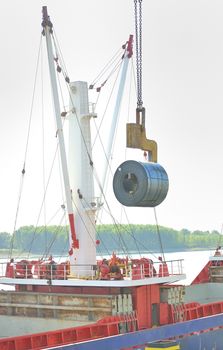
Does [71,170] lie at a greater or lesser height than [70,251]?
greater

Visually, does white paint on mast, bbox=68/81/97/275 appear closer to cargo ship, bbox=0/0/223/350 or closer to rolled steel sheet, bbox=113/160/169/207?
cargo ship, bbox=0/0/223/350

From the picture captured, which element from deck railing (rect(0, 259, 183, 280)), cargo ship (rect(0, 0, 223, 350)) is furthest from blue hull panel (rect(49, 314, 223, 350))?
deck railing (rect(0, 259, 183, 280))

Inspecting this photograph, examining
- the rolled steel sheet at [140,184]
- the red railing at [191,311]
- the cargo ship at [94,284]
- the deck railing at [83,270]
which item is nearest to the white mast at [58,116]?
the cargo ship at [94,284]

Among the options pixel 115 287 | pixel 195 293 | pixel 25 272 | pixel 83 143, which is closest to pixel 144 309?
pixel 115 287

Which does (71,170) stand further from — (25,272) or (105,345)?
(105,345)

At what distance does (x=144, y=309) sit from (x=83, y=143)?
19.1 feet

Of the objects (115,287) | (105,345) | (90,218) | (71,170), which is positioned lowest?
(105,345)

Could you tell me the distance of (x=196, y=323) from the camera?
18891 mm

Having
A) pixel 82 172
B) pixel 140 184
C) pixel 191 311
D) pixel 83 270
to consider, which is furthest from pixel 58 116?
pixel 191 311

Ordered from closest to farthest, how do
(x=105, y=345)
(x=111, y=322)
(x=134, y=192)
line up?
(x=105, y=345)
(x=111, y=322)
(x=134, y=192)

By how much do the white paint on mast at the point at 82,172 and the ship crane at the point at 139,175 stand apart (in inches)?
72.2

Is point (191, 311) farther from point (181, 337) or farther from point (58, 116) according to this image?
point (58, 116)

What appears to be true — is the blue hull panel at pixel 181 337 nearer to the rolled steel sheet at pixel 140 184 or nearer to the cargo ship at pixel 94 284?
the cargo ship at pixel 94 284

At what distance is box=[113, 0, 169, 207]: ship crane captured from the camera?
1786 cm
